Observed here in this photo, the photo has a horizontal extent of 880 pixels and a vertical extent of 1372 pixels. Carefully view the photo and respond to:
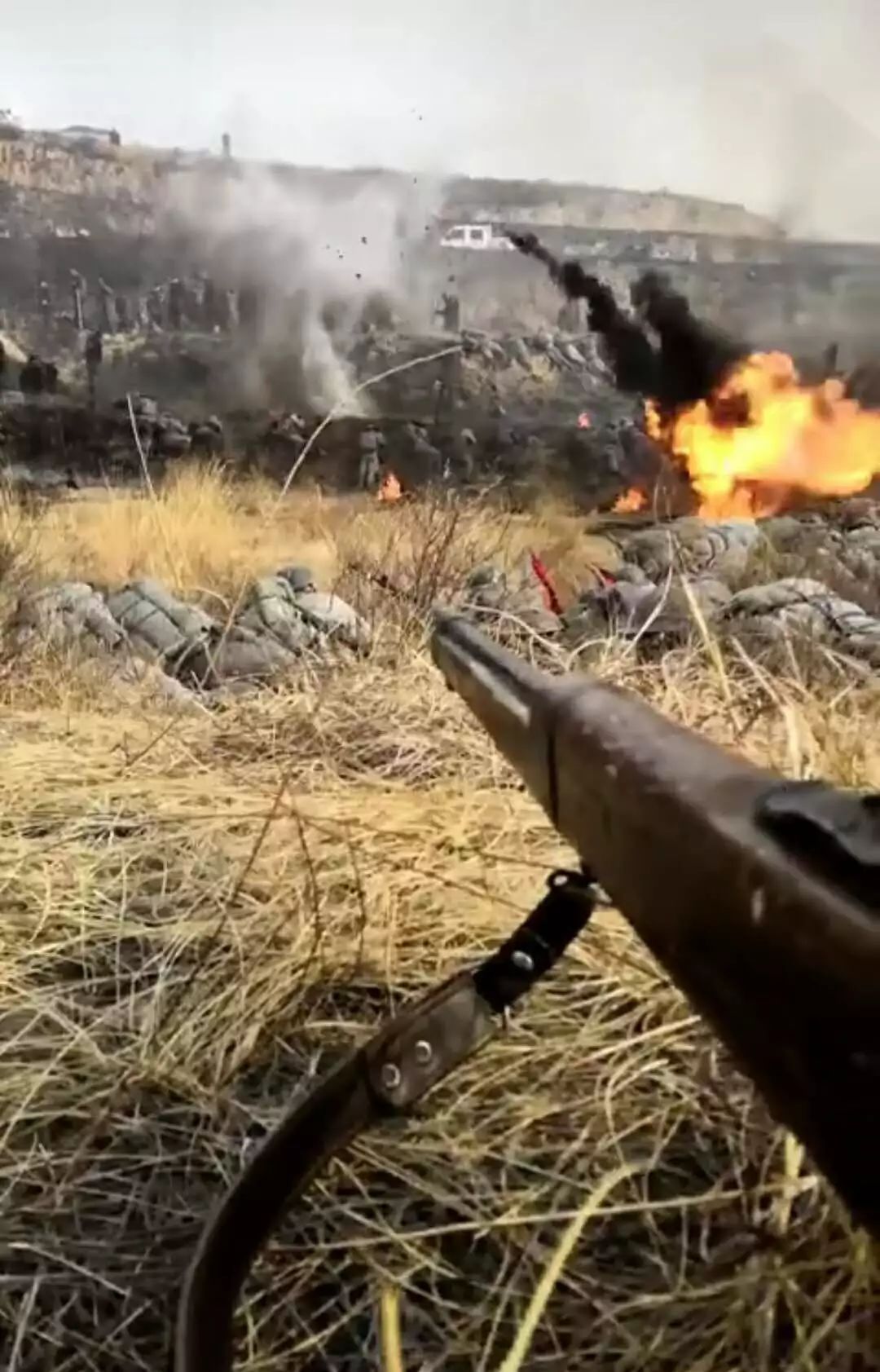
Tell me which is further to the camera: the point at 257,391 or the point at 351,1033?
the point at 257,391

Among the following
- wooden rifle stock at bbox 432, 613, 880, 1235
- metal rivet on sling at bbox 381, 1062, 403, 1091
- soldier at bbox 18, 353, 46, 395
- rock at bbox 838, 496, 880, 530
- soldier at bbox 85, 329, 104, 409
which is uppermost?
wooden rifle stock at bbox 432, 613, 880, 1235

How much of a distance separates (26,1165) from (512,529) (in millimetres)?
1682

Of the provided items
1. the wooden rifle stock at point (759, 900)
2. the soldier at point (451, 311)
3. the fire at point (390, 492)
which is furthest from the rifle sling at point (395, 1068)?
the soldier at point (451, 311)

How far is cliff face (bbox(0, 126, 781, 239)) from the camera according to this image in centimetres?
229

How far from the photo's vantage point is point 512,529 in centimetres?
234

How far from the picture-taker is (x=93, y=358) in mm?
2359

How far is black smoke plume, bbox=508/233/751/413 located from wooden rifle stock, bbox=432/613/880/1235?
2.07m

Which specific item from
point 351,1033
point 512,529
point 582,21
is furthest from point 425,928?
point 582,21

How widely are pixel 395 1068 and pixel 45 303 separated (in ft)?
6.45

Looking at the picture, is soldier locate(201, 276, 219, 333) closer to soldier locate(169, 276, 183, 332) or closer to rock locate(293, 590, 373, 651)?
soldier locate(169, 276, 183, 332)

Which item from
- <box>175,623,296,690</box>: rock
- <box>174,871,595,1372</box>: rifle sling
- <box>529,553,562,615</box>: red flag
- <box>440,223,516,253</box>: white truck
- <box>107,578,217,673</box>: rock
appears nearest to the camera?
<box>174,871,595,1372</box>: rifle sling

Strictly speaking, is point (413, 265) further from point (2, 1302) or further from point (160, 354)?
point (2, 1302)

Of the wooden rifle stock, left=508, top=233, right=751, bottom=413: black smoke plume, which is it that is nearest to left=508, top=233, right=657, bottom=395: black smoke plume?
left=508, top=233, right=751, bottom=413: black smoke plume

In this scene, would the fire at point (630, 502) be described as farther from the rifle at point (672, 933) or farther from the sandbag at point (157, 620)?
the rifle at point (672, 933)
